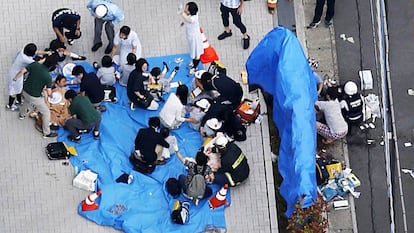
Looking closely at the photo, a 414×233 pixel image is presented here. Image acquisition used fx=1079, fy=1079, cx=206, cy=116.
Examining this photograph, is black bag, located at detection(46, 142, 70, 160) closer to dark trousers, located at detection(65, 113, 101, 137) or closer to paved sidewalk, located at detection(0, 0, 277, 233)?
paved sidewalk, located at detection(0, 0, 277, 233)

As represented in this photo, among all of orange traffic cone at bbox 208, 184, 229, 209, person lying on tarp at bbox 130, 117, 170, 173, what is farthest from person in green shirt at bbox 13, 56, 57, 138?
orange traffic cone at bbox 208, 184, 229, 209

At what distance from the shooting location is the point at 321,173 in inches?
894

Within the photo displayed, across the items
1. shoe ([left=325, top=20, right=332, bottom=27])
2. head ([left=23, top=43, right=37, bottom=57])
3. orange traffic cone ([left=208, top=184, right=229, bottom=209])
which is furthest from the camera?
shoe ([left=325, top=20, right=332, bottom=27])

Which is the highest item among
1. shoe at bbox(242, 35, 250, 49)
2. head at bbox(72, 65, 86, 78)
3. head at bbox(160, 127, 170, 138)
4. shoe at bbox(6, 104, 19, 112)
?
shoe at bbox(242, 35, 250, 49)

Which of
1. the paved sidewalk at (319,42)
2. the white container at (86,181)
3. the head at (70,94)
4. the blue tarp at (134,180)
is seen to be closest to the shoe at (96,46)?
the blue tarp at (134,180)

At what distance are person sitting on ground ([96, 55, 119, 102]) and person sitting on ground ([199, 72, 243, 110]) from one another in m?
1.88

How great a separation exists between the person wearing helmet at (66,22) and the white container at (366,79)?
640 cm

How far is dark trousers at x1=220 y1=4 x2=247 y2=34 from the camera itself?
23438 millimetres

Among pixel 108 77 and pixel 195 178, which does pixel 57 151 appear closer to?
pixel 108 77

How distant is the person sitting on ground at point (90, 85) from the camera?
73.9 feet

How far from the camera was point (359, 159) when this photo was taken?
2366cm

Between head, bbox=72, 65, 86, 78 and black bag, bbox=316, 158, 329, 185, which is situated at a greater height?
head, bbox=72, 65, 86, 78

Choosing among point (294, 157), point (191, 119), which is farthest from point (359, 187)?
point (191, 119)

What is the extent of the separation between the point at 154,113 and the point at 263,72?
2531 millimetres
